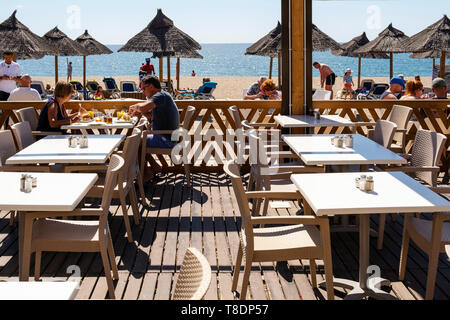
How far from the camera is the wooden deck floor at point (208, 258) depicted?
352 centimetres

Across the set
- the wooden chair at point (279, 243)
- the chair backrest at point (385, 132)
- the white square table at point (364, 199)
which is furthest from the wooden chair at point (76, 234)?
the chair backrest at point (385, 132)

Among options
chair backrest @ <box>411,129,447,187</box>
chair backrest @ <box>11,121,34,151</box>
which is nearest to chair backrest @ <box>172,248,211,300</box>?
chair backrest @ <box>411,129,447,187</box>

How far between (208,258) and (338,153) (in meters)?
1.22

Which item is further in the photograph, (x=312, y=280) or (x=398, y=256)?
(x=398, y=256)

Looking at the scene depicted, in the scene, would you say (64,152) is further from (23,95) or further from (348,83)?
(348,83)

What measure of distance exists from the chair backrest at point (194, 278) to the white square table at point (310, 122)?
12.7ft

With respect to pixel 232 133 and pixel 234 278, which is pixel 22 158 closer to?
pixel 234 278

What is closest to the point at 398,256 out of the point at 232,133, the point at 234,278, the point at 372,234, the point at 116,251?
the point at 372,234

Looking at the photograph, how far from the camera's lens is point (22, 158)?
422 cm

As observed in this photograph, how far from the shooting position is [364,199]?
299 cm

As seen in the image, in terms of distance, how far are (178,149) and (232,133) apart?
656mm

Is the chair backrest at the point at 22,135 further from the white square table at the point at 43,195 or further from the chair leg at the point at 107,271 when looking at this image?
the chair leg at the point at 107,271

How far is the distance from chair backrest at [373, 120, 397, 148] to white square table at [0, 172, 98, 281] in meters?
2.59

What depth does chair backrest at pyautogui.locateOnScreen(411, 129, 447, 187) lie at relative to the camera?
4.32 meters
